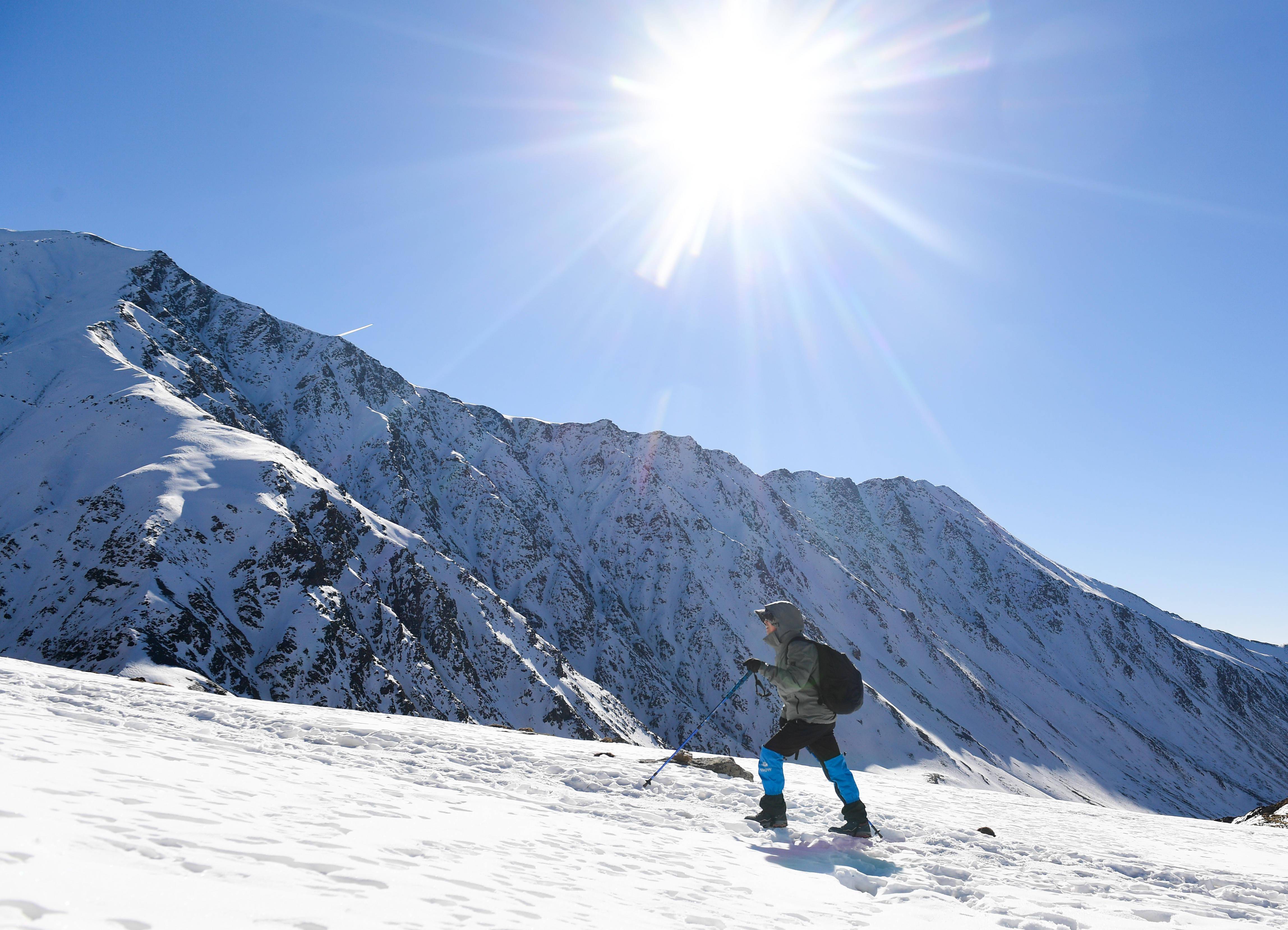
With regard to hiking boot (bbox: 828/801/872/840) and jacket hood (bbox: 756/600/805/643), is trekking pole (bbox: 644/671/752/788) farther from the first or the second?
hiking boot (bbox: 828/801/872/840)

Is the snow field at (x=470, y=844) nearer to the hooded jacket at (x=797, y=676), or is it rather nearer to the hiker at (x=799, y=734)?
the hiker at (x=799, y=734)

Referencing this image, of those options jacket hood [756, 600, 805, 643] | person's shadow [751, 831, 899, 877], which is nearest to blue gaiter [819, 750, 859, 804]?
person's shadow [751, 831, 899, 877]

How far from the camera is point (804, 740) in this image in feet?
26.8

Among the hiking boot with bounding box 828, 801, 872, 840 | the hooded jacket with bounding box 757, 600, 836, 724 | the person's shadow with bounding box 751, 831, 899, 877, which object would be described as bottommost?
the person's shadow with bounding box 751, 831, 899, 877

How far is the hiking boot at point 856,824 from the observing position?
7.92 metres

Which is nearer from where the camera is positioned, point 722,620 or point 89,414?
point 89,414

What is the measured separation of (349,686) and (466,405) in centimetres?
14542

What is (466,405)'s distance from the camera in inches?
7859

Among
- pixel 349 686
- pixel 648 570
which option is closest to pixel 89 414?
pixel 349 686

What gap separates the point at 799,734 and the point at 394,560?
9107 centimetres

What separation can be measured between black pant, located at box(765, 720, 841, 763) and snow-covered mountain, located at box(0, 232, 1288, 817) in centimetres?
5188

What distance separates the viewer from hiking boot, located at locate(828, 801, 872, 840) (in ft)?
26.0

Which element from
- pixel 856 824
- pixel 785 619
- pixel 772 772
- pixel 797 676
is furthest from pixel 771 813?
pixel 785 619

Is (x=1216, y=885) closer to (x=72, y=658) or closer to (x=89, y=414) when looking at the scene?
(x=72, y=658)
